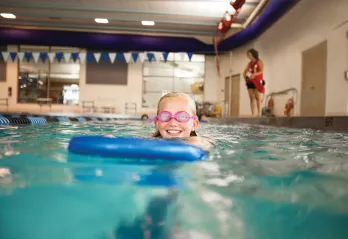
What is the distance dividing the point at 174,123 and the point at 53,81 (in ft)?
45.1

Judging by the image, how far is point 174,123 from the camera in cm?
235

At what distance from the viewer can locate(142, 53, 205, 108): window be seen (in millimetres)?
14680

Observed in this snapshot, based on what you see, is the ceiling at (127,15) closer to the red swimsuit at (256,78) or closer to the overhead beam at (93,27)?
the overhead beam at (93,27)

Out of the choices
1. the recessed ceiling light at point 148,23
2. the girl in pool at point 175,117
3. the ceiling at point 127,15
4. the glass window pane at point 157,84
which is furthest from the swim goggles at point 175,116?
the glass window pane at point 157,84

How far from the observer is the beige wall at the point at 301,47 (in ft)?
20.9

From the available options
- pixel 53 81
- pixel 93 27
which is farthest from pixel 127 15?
pixel 53 81

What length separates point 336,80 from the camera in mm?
6516

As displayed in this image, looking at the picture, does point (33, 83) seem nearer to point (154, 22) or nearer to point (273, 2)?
point (154, 22)

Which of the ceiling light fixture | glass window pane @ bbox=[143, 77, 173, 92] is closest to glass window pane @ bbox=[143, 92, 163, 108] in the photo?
glass window pane @ bbox=[143, 77, 173, 92]

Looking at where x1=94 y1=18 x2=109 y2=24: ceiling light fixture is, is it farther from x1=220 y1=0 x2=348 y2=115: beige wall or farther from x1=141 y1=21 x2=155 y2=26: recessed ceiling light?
x1=220 y1=0 x2=348 y2=115: beige wall

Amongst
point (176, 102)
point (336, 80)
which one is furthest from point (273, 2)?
point (176, 102)

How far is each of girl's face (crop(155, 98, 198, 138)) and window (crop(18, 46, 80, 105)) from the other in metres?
12.9

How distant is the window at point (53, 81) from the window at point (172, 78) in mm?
3429

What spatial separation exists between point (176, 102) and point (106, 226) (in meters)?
1.77
